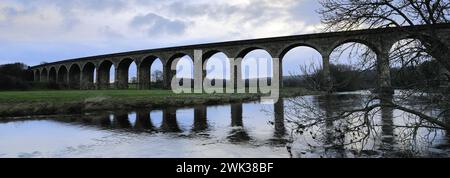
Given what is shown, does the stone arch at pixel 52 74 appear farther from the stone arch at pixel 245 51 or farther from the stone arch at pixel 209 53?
the stone arch at pixel 245 51

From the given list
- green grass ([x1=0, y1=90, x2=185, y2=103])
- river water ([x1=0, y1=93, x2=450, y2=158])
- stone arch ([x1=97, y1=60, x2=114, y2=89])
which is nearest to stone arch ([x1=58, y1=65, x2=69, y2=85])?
stone arch ([x1=97, y1=60, x2=114, y2=89])

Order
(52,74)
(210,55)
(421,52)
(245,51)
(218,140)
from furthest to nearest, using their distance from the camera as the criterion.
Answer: (52,74), (210,55), (245,51), (218,140), (421,52)

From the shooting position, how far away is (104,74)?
67500 millimetres

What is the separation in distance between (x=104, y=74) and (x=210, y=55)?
2230 cm

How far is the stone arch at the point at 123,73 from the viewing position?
62312 mm

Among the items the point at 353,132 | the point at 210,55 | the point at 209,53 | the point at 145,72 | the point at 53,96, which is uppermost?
the point at 209,53

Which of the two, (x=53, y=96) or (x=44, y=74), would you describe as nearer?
(x=53, y=96)

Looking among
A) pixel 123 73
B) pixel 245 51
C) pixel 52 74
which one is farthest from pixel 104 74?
pixel 245 51

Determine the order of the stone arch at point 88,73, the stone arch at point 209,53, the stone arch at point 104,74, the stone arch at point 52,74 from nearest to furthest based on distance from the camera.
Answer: the stone arch at point 209,53 → the stone arch at point 104,74 → the stone arch at point 88,73 → the stone arch at point 52,74

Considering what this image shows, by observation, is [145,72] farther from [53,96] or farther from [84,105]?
[84,105]

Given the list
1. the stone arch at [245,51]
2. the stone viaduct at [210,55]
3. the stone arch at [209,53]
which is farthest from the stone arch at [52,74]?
the stone arch at [245,51]

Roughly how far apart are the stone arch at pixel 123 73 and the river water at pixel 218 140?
→ 46.0 m

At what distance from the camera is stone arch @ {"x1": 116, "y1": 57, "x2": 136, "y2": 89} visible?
204 feet

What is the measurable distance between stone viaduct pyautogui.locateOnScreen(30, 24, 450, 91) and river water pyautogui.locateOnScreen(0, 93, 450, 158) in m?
1.12
